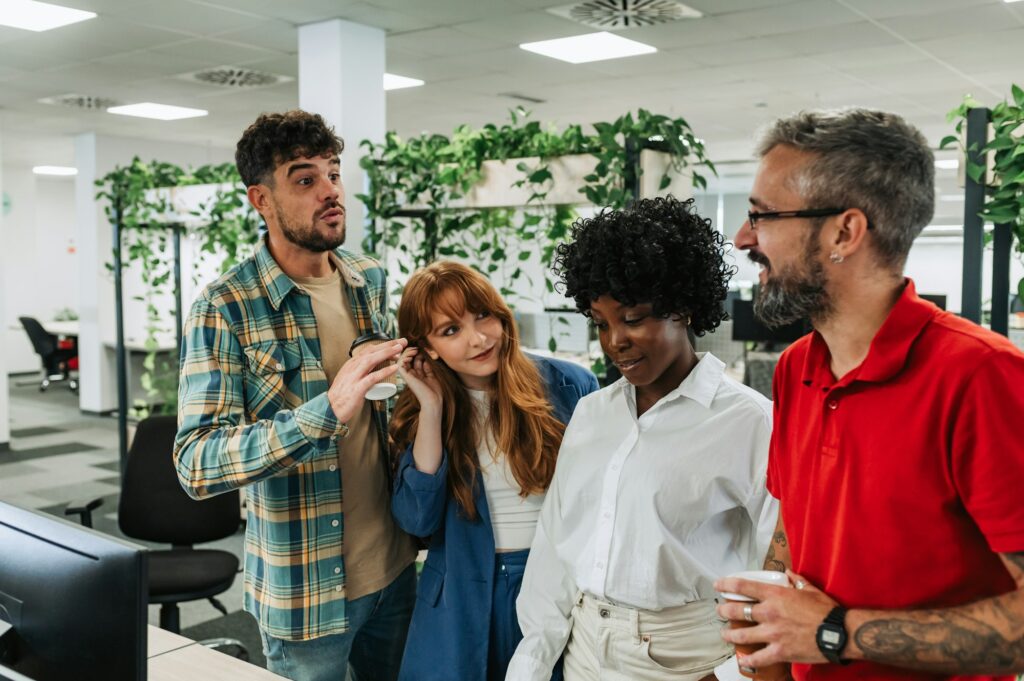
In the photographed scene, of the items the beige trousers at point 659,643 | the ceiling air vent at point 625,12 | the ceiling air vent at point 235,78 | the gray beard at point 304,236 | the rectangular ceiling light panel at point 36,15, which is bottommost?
the beige trousers at point 659,643

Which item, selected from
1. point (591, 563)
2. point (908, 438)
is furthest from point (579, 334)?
point (908, 438)

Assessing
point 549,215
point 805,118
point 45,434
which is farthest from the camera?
point 45,434

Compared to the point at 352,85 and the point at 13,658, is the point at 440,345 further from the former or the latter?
the point at 352,85

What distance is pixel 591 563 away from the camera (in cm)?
145

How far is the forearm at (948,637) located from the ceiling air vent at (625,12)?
12.0 ft

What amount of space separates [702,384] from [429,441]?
54 cm

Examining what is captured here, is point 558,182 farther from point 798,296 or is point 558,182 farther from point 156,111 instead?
point 156,111

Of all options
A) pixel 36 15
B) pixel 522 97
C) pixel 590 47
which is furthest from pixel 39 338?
pixel 590 47

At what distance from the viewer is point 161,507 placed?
3119 mm

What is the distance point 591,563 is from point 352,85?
11.7 feet

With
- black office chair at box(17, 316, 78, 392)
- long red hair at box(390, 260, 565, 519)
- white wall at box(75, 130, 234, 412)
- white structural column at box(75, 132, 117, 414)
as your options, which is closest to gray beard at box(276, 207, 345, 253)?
long red hair at box(390, 260, 565, 519)

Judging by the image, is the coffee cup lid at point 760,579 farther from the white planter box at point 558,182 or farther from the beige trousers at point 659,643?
the white planter box at point 558,182

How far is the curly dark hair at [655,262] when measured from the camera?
1.50 metres

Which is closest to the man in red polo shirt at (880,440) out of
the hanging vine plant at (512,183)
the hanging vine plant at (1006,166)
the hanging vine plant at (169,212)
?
the hanging vine plant at (1006,166)
